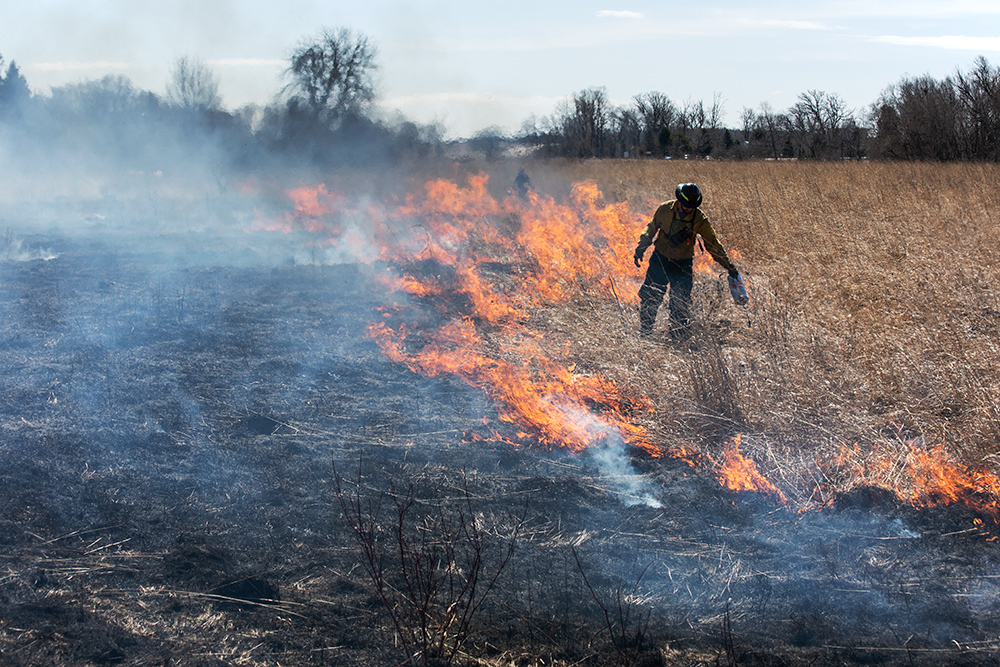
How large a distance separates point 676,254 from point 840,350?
1.69m

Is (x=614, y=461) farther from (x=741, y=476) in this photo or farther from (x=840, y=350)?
(x=840, y=350)

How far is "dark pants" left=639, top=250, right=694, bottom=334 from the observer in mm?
6520

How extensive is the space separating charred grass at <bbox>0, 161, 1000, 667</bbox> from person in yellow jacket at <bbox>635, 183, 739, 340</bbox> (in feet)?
1.08

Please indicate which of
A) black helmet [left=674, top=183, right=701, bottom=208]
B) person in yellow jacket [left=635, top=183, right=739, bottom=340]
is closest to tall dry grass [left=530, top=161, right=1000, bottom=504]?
person in yellow jacket [left=635, top=183, right=739, bottom=340]

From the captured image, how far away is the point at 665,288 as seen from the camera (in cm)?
676

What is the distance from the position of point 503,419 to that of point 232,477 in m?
1.94

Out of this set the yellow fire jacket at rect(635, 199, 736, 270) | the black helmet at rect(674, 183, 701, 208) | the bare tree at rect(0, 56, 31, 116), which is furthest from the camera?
the bare tree at rect(0, 56, 31, 116)

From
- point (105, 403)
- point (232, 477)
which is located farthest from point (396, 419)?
point (105, 403)

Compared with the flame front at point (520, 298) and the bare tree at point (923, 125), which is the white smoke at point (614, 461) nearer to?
the flame front at point (520, 298)

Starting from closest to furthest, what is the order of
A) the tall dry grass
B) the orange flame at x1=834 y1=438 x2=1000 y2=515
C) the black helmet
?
the orange flame at x1=834 y1=438 x2=1000 y2=515
the tall dry grass
the black helmet

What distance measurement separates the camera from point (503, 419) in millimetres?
5137

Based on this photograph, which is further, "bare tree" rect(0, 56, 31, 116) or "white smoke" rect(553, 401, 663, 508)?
"bare tree" rect(0, 56, 31, 116)

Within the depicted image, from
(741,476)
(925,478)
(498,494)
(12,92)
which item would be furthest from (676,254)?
(12,92)

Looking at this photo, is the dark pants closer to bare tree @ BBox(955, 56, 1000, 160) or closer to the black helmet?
the black helmet
